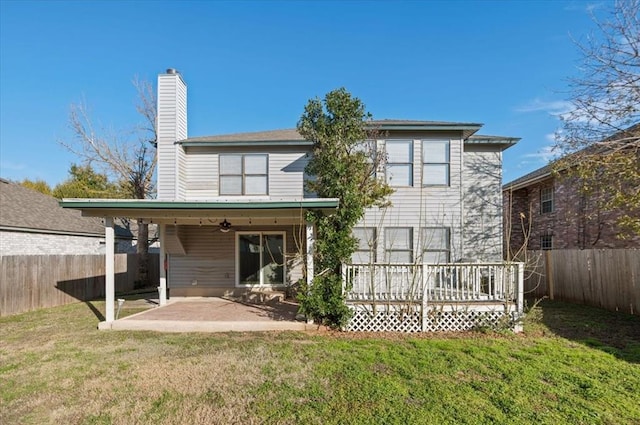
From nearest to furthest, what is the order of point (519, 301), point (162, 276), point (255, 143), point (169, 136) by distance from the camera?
point (519, 301) < point (162, 276) < point (169, 136) < point (255, 143)

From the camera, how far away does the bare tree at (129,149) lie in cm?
1504

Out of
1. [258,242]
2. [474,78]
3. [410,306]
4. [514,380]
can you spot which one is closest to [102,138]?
[258,242]

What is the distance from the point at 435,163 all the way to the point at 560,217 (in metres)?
7.99

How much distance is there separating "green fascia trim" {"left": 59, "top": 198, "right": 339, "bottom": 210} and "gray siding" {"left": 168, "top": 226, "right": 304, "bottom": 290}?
11.9 feet

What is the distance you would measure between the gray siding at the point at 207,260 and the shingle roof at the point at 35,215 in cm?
632

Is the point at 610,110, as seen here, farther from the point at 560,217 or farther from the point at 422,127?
the point at 560,217

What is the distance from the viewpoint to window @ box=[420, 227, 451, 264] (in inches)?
409

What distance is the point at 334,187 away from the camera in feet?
A: 23.6

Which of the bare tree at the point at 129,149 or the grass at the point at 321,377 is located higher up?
the bare tree at the point at 129,149

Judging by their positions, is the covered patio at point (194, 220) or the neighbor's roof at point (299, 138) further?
the neighbor's roof at point (299, 138)

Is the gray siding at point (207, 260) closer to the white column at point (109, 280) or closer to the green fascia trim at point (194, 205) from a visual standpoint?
the white column at point (109, 280)

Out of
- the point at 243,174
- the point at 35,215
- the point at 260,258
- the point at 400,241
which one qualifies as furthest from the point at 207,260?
the point at 35,215

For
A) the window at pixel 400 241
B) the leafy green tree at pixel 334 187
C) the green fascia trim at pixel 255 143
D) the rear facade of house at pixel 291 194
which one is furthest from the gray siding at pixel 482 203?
the green fascia trim at pixel 255 143

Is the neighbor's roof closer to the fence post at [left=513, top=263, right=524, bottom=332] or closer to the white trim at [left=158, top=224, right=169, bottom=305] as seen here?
the white trim at [left=158, top=224, right=169, bottom=305]
